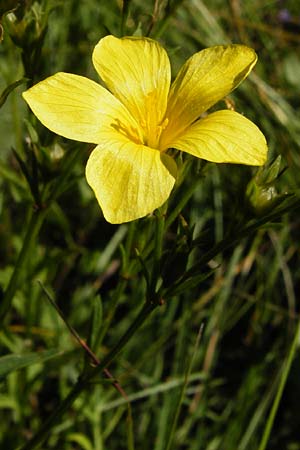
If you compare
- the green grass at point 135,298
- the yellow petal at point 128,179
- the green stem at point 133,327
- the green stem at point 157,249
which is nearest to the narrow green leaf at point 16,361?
the green grass at point 135,298

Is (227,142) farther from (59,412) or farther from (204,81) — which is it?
(59,412)

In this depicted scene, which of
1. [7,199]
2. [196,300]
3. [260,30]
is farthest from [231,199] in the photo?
[260,30]

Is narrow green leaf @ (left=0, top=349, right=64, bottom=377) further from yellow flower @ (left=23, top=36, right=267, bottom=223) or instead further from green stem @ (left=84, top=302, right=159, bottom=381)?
yellow flower @ (left=23, top=36, right=267, bottom=223)

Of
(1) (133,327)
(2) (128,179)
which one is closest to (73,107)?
(2) (128,179)

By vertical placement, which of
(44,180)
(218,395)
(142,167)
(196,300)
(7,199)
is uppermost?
(142,167)

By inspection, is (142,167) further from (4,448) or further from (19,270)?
(4,448)

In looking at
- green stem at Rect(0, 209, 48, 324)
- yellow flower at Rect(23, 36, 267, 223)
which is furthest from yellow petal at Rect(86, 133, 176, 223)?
green stem at Rect(0, 209, 48, 324)
